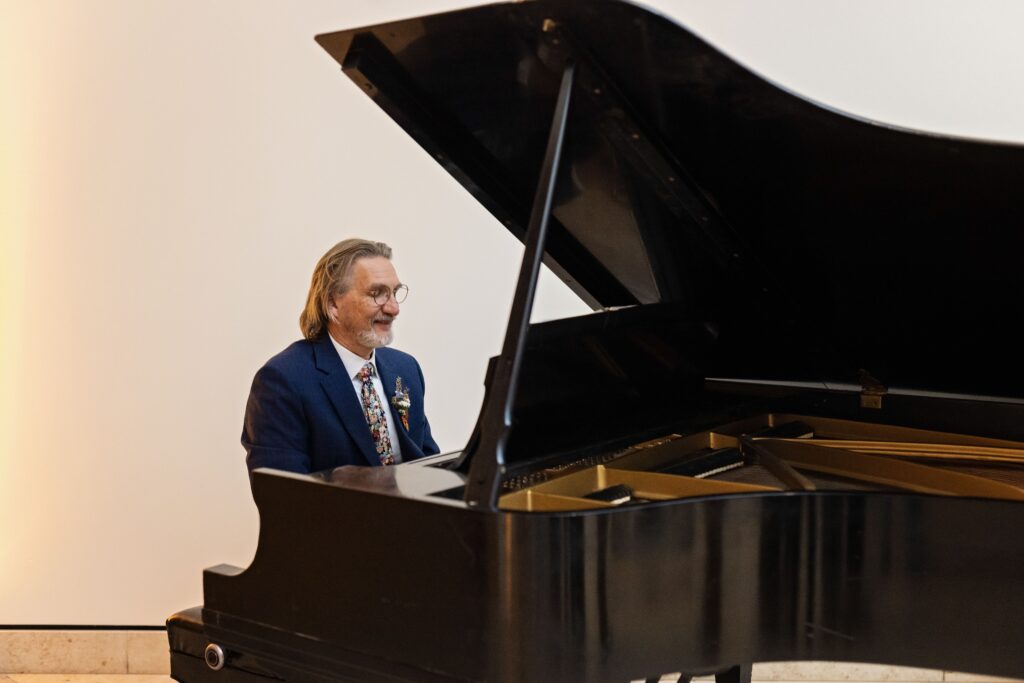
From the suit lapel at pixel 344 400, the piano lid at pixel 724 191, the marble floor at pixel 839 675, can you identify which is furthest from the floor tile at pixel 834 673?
the suit lapel at pixel 344 400

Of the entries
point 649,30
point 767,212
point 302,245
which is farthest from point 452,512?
point 302,245

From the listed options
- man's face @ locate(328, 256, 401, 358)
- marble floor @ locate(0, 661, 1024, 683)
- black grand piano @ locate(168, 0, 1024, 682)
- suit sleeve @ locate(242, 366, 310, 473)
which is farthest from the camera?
marble floor @ locate(0, 661, 1024, 683)

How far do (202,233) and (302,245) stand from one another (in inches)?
13.3

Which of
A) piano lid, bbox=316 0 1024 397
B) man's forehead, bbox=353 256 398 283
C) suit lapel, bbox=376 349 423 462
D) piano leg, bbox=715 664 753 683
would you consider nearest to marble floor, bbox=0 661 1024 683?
piano leg, bbox=715 664 753 683

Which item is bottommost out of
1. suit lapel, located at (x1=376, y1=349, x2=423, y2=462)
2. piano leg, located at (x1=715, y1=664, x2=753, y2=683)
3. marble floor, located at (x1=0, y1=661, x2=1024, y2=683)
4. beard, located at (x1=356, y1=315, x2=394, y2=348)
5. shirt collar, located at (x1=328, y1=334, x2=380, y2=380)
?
marble floor, located at (x1=0, y1=661, x2=1024, y2=683)

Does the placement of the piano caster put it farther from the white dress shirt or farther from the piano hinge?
the piano hinge

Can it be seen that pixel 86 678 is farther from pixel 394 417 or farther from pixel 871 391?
pixel 871 391

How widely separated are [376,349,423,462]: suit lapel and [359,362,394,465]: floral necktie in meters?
0.04

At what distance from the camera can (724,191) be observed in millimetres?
2250

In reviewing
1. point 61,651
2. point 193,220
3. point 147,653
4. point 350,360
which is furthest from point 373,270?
point 61,651

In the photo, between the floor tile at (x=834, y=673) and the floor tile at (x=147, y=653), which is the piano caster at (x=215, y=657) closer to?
the floor tile at (x=147, y=653)

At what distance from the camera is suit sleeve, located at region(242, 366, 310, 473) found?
2.43 m

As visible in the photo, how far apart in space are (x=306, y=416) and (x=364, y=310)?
284 millimetres

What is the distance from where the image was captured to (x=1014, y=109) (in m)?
3.62
